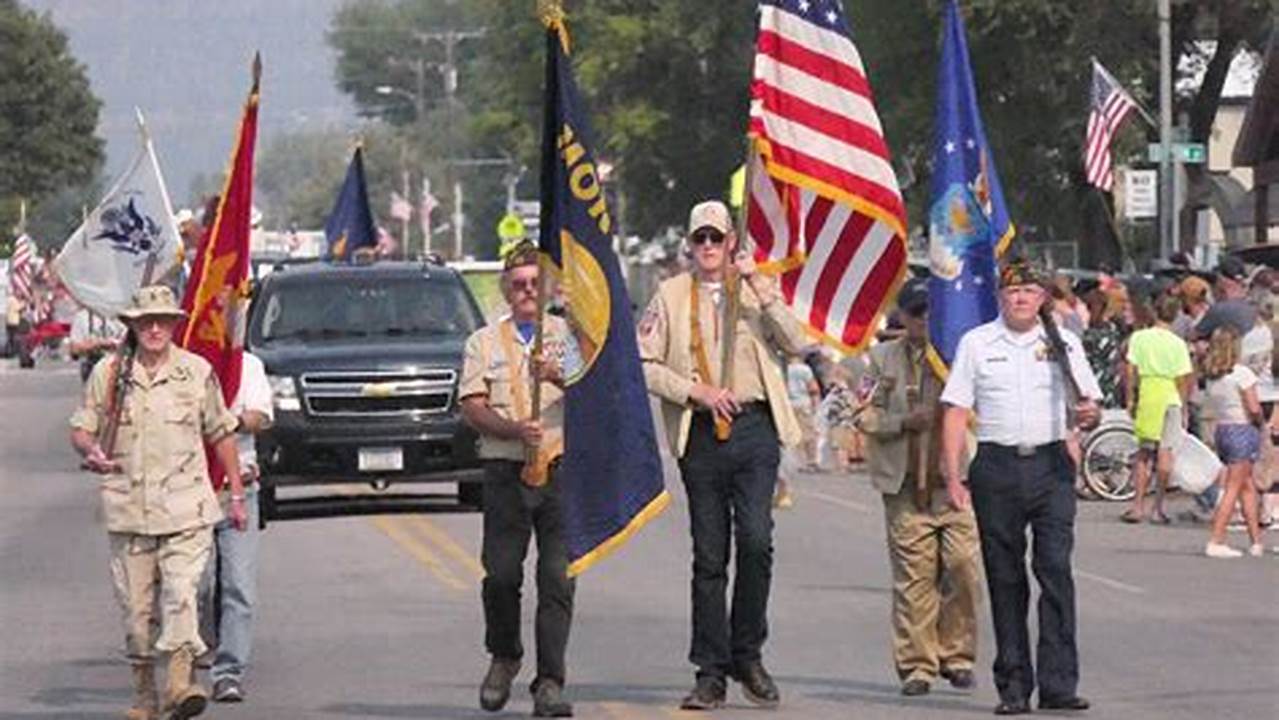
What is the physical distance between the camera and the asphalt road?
1605cm

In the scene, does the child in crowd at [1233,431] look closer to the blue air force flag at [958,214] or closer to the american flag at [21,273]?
the blue air force flag at [958,214]

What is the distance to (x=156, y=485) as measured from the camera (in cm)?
1494

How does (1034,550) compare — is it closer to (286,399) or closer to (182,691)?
(182,691)

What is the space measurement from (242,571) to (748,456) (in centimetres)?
249

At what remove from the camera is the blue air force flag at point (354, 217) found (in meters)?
44.2

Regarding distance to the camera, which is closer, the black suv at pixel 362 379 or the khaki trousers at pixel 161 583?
the khaki trousers at pixel 161 583

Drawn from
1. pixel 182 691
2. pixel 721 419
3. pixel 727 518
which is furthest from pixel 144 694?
pixel 721 419

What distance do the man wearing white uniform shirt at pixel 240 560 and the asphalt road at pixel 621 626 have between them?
0.19 meters

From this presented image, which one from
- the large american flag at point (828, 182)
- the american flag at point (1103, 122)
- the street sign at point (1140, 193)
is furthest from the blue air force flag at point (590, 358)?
the street sign at point (1140, 193)

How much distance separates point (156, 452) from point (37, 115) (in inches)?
4153

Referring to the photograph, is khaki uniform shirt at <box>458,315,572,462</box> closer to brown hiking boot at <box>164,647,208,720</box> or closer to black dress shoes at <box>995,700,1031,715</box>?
brown hiking boot at <box>164,647,208,720</box>

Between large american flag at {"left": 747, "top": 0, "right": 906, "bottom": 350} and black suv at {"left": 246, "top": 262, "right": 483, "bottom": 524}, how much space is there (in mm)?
8702

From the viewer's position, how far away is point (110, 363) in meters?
15.2

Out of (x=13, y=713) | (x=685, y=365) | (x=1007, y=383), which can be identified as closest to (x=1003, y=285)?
(x=1007, y=383)
